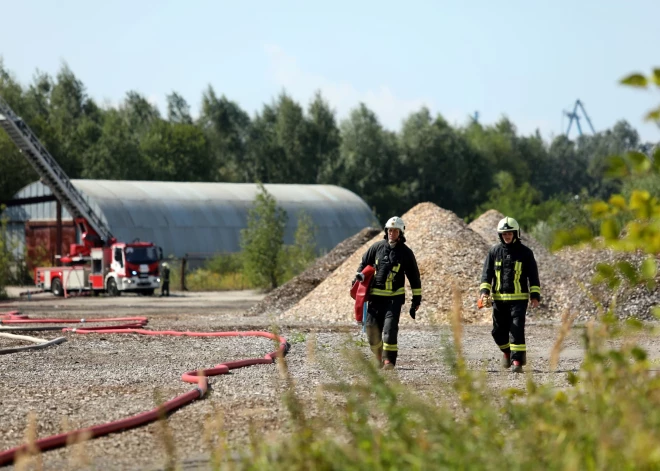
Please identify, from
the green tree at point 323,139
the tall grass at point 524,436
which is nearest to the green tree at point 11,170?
the green tree at point 323,139

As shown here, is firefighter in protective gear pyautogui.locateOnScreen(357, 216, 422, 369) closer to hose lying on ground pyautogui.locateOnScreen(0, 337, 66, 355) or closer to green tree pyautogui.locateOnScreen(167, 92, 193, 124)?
hose lying on ground pyautogui.locateOnScreen(0, 337, 66, 355)

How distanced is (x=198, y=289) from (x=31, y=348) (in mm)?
30366

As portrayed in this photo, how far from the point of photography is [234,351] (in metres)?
16.4

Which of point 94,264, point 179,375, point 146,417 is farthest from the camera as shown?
point 94,264

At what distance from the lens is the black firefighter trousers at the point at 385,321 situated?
1366cm

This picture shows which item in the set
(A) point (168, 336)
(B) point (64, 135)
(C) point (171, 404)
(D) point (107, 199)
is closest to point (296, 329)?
(A) point (168, 336)

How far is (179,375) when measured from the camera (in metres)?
13.0

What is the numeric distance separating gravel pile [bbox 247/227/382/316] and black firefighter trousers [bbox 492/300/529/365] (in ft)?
46.5

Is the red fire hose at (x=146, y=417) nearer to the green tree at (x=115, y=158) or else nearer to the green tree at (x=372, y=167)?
the green tree at (x=115, y=158)

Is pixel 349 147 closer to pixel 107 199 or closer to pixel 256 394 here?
pixel 107 199

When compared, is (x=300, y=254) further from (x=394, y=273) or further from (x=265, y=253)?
(x=394, y=273)

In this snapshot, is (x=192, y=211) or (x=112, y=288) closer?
(x=112, y=288)

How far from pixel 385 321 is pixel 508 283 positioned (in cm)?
148

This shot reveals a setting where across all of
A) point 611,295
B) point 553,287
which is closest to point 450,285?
point 553,287
